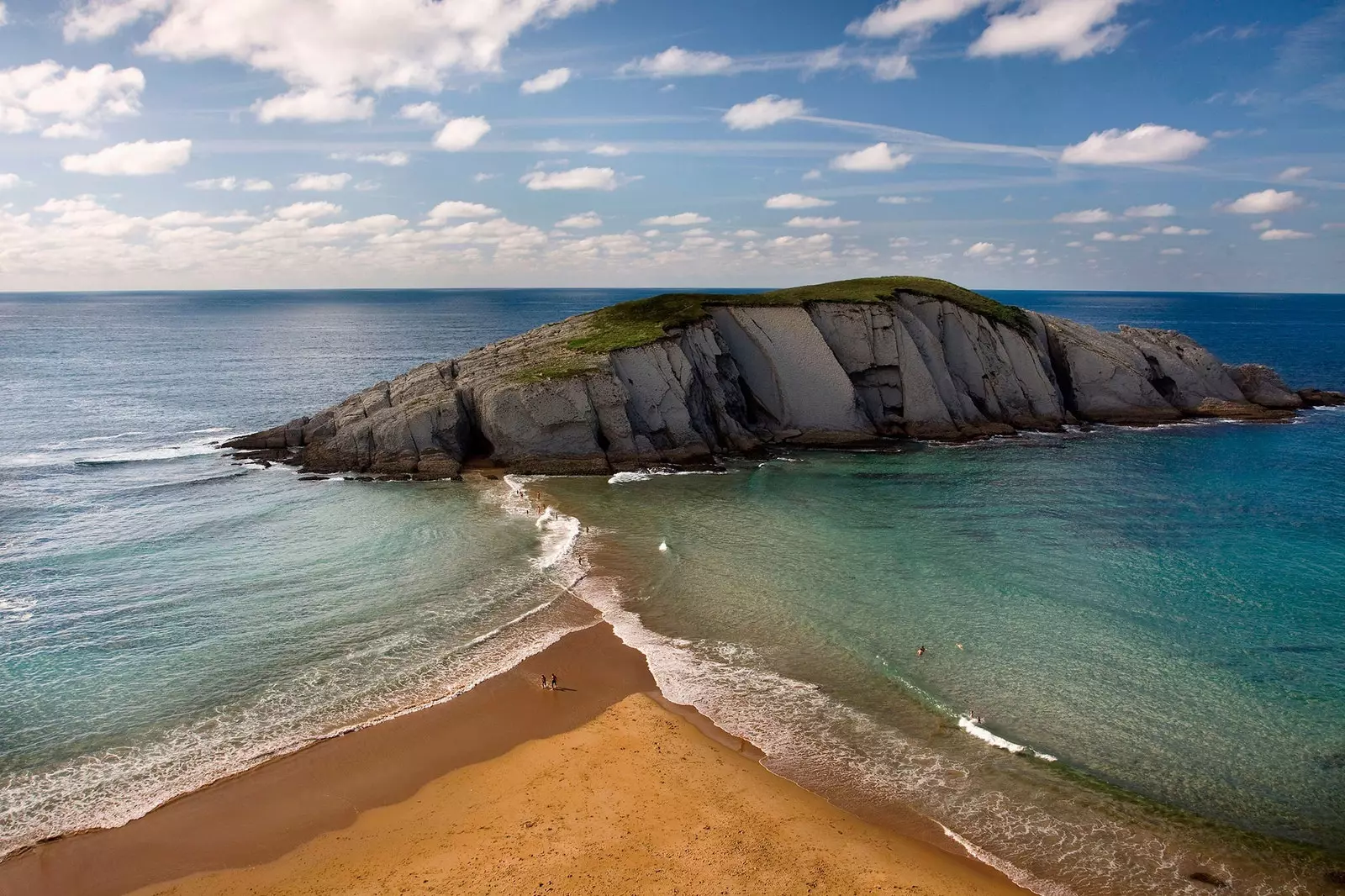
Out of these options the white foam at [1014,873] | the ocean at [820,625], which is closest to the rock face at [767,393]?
the ocean at [820,625]

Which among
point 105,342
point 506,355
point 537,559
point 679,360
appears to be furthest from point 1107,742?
point 105,342

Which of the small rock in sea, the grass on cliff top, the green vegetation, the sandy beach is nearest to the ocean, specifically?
the small rock in sea

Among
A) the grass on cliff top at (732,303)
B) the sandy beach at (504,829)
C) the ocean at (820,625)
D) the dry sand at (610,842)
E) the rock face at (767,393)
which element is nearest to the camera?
the dry sand at (610,842)

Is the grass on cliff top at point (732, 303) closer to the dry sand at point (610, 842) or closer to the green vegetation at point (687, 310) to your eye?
the green vegetation at point (687, 310)

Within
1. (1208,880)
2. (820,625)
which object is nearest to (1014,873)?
(1208,880)

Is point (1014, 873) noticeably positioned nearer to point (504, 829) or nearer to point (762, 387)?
point (504, 829)

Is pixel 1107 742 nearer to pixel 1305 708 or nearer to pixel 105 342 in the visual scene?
pixel 1305 708
